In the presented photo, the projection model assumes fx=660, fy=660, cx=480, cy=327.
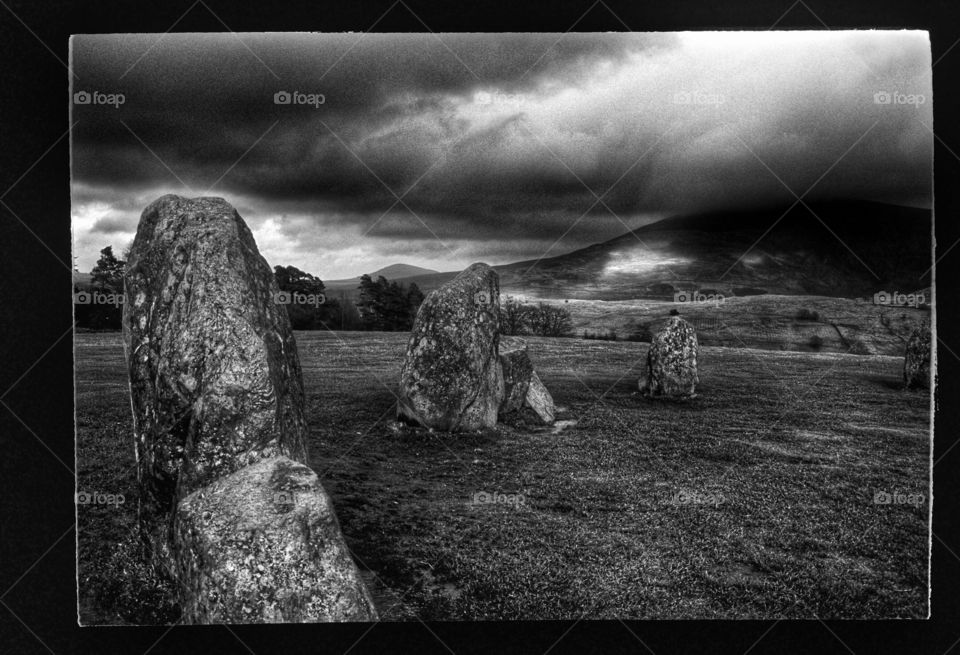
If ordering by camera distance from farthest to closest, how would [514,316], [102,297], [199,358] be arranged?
[514,316], [102,297], [199,358]

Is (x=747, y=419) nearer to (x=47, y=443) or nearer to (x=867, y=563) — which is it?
(x=867, y=563)

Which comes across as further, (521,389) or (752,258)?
(752,258)

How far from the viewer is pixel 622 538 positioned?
22.1 feet

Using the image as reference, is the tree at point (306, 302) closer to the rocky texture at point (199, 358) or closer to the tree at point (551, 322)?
the rocky texture at point (199, 358)

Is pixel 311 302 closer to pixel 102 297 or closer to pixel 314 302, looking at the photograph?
pixel 314 302

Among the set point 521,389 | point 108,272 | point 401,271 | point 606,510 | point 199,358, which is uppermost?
point 401,271

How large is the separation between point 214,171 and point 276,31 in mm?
1793

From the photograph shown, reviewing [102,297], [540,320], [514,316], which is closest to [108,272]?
[102,297]

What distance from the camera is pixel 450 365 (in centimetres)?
851

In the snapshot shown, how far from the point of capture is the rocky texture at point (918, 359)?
813 centimetres

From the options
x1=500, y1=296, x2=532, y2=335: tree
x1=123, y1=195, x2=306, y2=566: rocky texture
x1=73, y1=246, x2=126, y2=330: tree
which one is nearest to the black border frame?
x1=73, y1=246, x2=126, y2=330: tree

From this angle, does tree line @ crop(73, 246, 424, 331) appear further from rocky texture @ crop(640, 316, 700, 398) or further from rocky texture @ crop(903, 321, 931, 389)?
rocky texture @ crop(903, 321, 931, 389)

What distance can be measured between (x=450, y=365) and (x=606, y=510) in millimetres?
2700

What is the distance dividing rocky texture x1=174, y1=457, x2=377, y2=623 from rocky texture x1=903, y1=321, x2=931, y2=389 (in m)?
7.21
